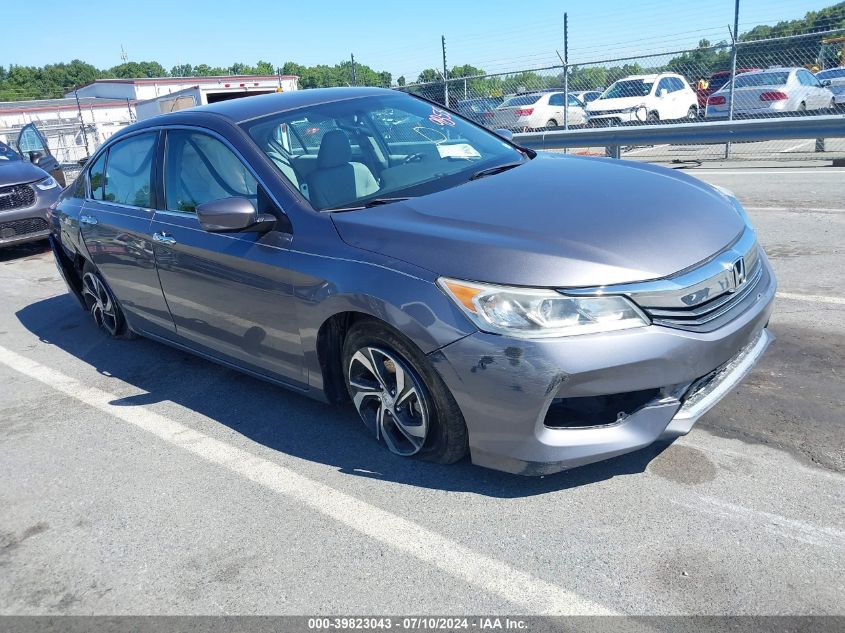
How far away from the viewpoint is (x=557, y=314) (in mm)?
2729

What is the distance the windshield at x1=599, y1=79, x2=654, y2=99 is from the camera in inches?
647

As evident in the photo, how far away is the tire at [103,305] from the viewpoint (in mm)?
5391

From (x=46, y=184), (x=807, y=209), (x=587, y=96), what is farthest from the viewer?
(x=587, y=96)

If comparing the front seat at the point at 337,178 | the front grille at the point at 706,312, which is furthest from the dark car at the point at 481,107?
the front grille at the point at 706,312

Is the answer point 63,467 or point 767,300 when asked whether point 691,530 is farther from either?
point 63,467

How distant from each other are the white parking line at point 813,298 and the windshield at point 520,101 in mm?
12480

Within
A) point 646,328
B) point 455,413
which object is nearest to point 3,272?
point 455,413

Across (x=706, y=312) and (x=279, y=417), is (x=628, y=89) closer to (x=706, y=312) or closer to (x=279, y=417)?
(x=279, y=417)

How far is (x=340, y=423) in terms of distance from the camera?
3900 millimetres

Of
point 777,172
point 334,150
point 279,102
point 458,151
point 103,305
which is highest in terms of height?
point 279,102

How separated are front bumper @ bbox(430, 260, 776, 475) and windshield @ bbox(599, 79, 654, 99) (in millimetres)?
14768

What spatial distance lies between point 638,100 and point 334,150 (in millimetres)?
14284

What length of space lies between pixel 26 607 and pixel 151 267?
2249mm

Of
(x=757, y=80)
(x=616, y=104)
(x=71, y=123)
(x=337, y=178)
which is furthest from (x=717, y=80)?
(x=71, y=123)
